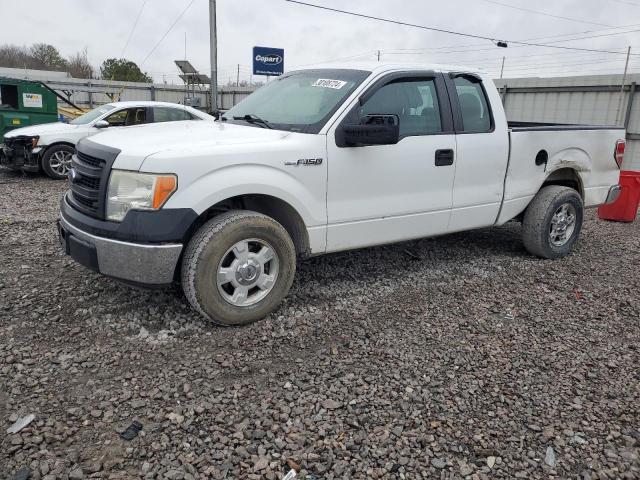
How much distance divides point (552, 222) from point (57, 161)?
8.99 metres

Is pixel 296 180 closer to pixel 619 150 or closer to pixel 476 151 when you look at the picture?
pixel 476 151

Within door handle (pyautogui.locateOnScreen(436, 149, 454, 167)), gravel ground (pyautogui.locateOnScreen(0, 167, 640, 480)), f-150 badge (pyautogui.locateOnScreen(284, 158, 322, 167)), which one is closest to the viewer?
gravel ground (pyautogui.locateOnScreen(0, 167, 640, 480))

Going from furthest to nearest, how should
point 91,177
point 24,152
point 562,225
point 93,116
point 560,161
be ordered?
point 93,116
point 24,152
point 562,225
point 560,161
point 91,177

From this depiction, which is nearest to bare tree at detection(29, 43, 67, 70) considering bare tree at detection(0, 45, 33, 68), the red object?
bare tree at detection(0, 45, 33, 68)

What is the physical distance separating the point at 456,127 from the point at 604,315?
1.98 m

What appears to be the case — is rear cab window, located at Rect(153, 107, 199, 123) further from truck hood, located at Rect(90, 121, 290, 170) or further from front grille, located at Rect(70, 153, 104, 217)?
front grille, located at Rect(70, 153, 104, 217)

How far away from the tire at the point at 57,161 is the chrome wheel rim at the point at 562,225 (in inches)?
344

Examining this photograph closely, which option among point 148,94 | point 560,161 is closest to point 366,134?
point 560,161

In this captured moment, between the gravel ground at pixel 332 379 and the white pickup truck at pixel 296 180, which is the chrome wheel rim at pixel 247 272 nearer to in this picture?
the white pickup truck at pixel 296 180

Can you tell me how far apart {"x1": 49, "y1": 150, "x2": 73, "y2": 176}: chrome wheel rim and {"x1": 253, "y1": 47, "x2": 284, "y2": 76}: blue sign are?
736 cm

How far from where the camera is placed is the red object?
26.2ft

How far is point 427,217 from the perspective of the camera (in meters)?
4.65

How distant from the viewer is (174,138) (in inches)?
146

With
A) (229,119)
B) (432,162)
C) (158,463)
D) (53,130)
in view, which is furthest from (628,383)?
(53,130)
